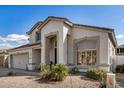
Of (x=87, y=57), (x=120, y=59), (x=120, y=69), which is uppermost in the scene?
(x=87, y=57)

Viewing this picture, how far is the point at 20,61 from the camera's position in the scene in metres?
28.2

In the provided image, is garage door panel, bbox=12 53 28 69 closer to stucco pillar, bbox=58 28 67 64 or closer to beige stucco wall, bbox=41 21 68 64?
beige stucco wall, bbox=41 21 68 64

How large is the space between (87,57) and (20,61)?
1325 centimetres

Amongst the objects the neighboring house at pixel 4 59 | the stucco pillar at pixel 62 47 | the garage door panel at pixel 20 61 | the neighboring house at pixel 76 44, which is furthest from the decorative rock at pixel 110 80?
the neighboring house at pixel 4 59

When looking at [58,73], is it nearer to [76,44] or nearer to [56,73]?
[56,73]

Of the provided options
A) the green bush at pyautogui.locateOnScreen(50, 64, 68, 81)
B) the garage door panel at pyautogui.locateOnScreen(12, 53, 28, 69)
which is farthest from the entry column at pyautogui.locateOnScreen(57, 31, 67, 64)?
the garage door panel at pyautogui.locateOnScreen(12, 53, 28, 69)

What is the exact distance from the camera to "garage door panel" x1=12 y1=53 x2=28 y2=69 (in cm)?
2684

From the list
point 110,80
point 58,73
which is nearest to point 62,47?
point 58,73

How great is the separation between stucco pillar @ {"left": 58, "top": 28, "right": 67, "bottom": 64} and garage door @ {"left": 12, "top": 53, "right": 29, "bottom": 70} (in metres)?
8.92

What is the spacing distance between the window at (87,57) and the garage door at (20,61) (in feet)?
32.7

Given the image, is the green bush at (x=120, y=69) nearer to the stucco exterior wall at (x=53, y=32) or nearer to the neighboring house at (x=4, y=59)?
the stucco exterior wall at (x=53, y=32)

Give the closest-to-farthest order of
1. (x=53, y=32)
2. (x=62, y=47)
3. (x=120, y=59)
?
(x=62, y=47) → (x=53, y=32) → (x=120, y=59)

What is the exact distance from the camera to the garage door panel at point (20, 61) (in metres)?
26.8
